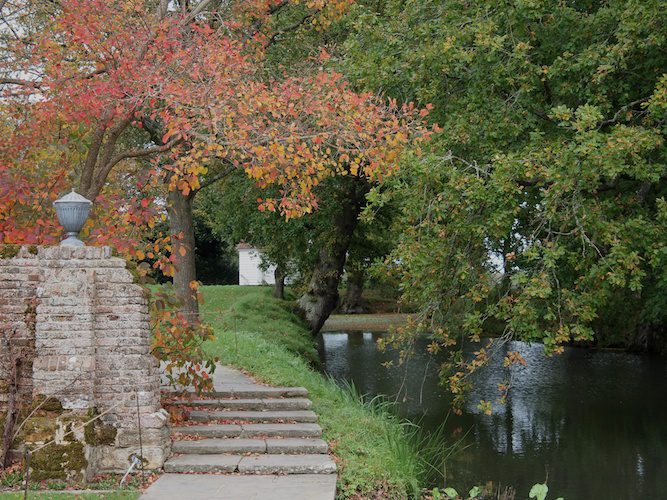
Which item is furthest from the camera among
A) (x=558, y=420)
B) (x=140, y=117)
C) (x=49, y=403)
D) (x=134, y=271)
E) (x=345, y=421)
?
(x=558, y=420)

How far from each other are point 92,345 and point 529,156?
667 centimetres

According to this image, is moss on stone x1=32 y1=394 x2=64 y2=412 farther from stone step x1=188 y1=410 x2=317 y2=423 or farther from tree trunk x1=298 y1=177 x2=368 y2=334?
tree trunk x1=298 y1=177 x2=368 y2=334

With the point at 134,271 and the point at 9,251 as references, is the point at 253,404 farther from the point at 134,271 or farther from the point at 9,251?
the point at 9,251

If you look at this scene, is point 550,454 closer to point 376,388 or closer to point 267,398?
point 267,398

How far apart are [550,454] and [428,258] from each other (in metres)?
3.92

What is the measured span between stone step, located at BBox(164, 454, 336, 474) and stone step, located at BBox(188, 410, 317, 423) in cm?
133

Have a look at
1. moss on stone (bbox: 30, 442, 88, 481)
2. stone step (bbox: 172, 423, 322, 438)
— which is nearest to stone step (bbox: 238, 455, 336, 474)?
stone step (bbox: 172, 423, 322, 438)

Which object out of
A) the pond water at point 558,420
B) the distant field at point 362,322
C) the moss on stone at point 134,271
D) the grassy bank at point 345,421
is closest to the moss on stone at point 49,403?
the moss on stone at point 134,271

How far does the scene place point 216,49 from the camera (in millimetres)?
12820

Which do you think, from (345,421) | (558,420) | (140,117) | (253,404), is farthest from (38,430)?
(558,420)

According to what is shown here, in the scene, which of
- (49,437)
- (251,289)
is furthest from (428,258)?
(251,289)

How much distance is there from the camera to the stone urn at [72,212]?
8.69 metres

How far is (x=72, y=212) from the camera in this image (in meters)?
8.76

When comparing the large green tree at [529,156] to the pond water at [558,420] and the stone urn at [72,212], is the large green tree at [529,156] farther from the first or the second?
the stone urn at [72,212]
